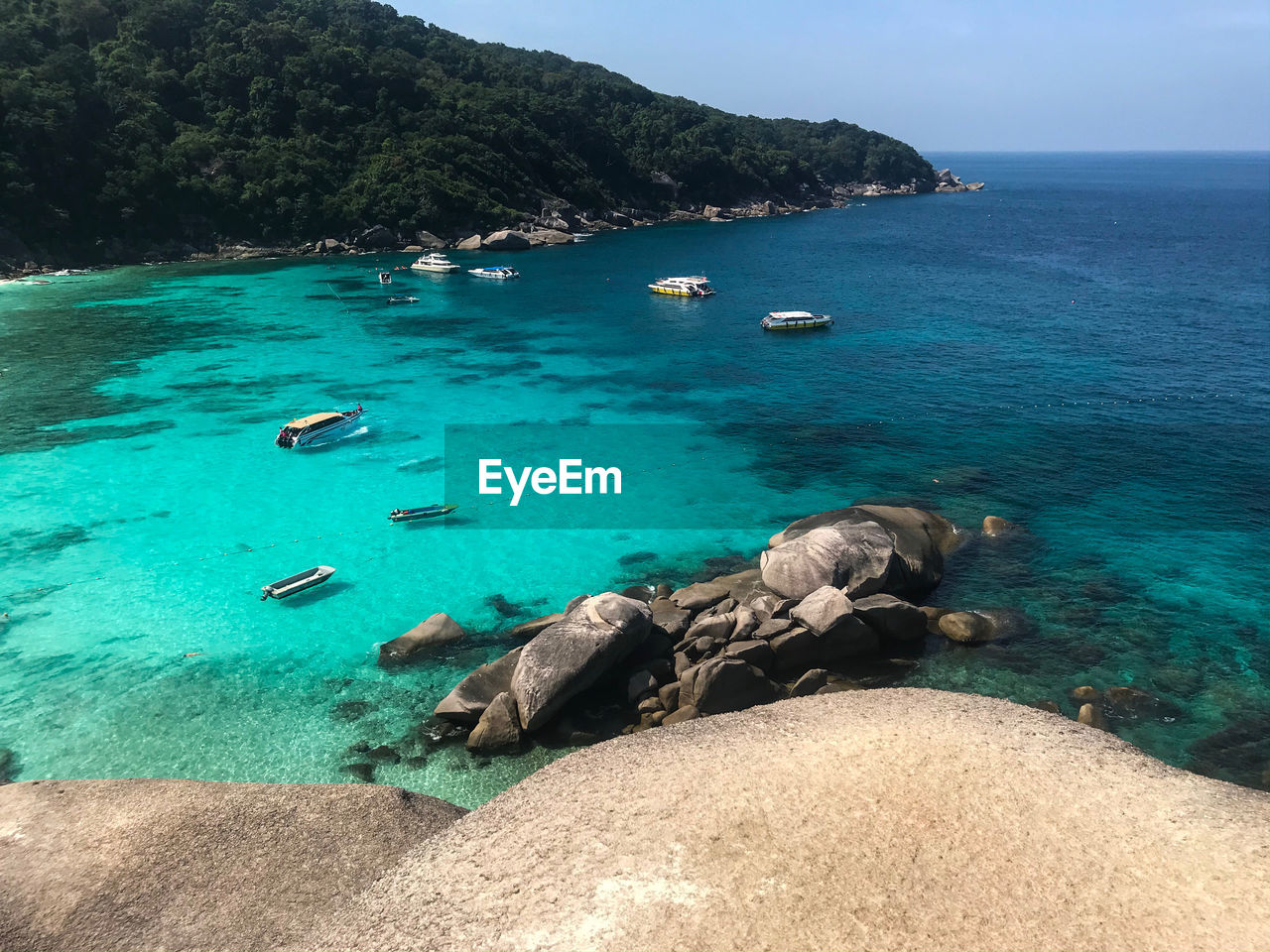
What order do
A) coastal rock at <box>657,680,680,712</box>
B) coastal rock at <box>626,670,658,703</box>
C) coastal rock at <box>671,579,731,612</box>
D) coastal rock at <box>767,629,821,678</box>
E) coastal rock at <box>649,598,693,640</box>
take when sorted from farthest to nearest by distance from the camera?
coastal rock at <box>671,579,731,612</box>
coastal rock at <box>649,598,693,640</box>
coastal rock at <box>767,629,821,678</box>
coastal rock at <box>626,670,658,703</box>
coastal rock at <box>657,680,680,712</box>

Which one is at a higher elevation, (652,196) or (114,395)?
(652,196)

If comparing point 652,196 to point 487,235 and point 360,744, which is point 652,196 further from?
point 360,744

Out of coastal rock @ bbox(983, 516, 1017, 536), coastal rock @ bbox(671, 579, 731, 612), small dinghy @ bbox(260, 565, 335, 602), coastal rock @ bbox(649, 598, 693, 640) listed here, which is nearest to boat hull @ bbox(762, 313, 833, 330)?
coastal rock @ bbox(983, 516, 1017, 536)

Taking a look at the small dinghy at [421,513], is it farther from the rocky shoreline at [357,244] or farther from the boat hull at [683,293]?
the rocky shoreline at [357,244]

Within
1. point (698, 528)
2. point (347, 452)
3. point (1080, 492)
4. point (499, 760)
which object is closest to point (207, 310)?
point (347, 452)

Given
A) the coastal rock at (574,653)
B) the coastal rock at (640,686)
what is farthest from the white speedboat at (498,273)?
the coastal rock at (640,686)

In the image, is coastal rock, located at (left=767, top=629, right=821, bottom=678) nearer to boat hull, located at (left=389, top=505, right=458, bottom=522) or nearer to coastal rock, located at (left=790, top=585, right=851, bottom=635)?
coastal rock, located at (left=790, top=585, right=851, bottom=635)
